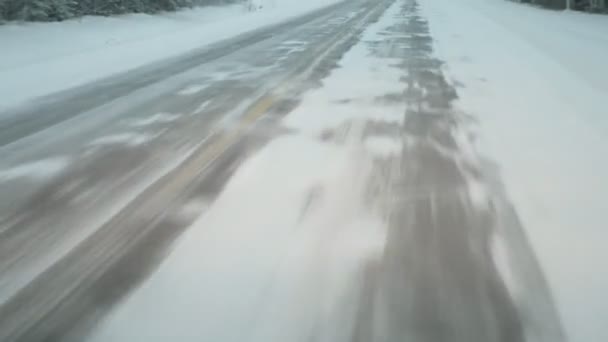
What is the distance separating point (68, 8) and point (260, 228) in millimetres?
15503

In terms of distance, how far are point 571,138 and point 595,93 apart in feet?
8.58

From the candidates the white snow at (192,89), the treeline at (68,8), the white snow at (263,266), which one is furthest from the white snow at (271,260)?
the treeline at (68,8)

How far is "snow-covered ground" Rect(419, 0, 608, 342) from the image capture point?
2.77 meters

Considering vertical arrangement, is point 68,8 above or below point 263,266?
above

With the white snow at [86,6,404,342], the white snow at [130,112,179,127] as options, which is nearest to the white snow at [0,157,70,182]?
the white snow at [130,112,179,127]

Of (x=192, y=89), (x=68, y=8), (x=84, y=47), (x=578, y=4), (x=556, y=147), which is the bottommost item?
(x=556, y=147)

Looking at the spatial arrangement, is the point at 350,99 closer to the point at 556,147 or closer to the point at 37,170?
the point at 556,147

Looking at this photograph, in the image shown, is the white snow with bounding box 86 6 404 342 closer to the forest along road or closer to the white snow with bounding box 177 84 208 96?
the forest along road

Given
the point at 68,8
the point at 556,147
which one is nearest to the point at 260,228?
the point at 556,147

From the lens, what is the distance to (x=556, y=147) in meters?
Result: 4.98

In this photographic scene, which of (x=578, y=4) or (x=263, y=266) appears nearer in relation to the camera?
(x=263, y=266)

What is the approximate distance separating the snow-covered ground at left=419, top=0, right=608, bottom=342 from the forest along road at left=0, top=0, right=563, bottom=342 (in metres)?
0.16

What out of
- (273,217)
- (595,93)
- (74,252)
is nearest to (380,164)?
(273,217)

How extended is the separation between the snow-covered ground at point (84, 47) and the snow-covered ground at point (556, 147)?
6.87 metres
